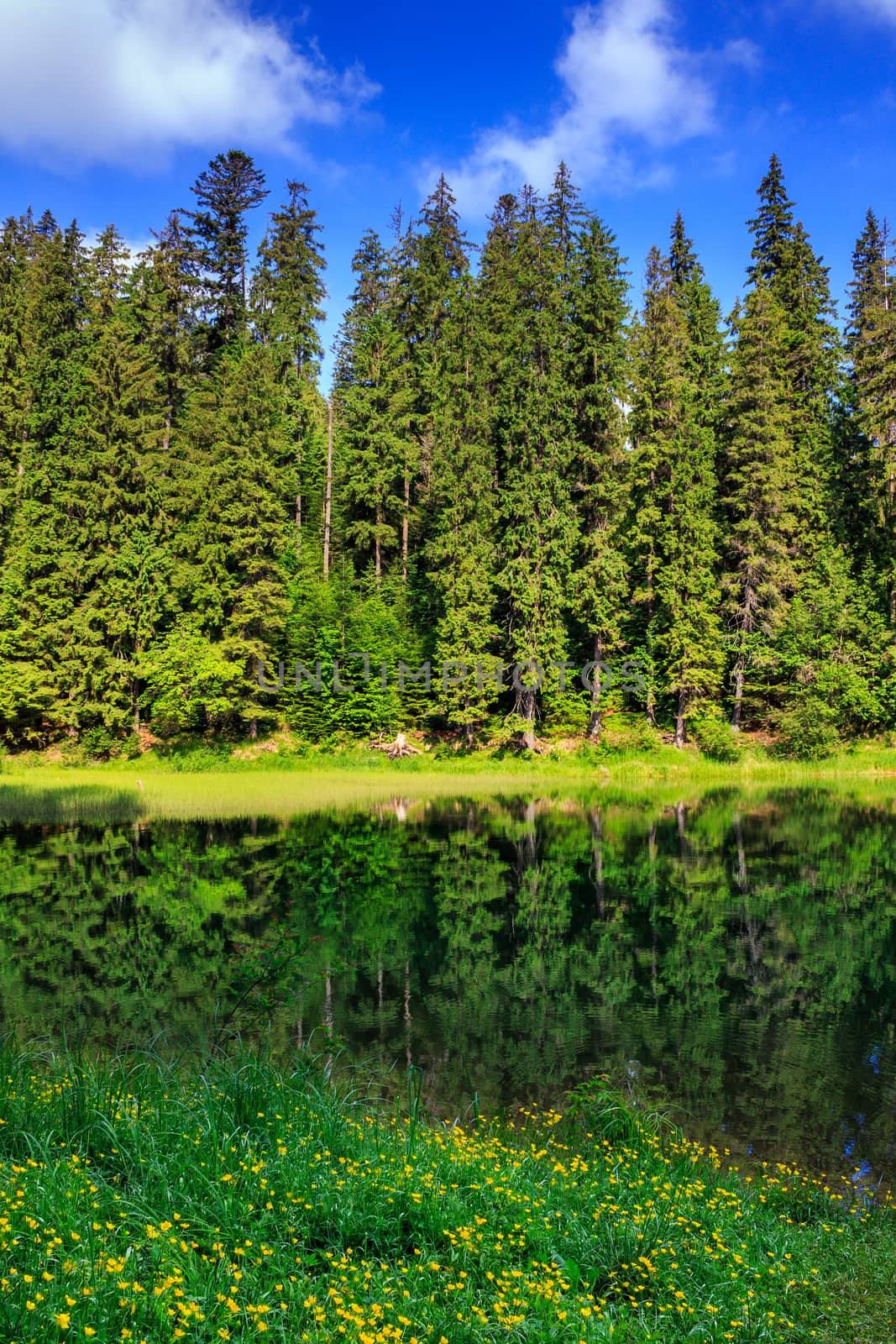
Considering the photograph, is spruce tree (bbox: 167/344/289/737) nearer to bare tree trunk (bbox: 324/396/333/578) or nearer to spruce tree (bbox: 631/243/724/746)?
bare tree trunk (bbox: 324/396/333/578)

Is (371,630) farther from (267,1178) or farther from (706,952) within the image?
Answer: (267,1178)

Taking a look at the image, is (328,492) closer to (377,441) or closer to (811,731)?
(377,441)

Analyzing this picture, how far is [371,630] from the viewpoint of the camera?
39531mm

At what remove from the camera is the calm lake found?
8.17m

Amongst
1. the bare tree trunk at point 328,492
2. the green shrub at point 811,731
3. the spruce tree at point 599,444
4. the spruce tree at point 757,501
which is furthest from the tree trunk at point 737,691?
the bare tree trunk at point 328,492

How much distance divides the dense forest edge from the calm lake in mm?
15135

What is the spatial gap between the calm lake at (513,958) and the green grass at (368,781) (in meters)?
3.99

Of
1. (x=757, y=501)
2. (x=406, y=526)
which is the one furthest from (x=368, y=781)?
(x=757, y=501)

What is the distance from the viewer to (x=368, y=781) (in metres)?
32.3

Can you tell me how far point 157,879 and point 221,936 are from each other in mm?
4618

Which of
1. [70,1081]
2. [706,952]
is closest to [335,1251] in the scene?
[70,1081]

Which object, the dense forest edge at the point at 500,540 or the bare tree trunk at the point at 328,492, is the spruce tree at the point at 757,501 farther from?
the bare tree trunk at the point at 328,492

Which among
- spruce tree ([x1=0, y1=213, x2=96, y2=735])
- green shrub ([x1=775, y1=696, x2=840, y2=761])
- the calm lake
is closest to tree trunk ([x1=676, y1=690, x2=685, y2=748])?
green shrub ([x1=775, y1=696, x2=840, y2=761])

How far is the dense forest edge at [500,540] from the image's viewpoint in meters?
36.8
